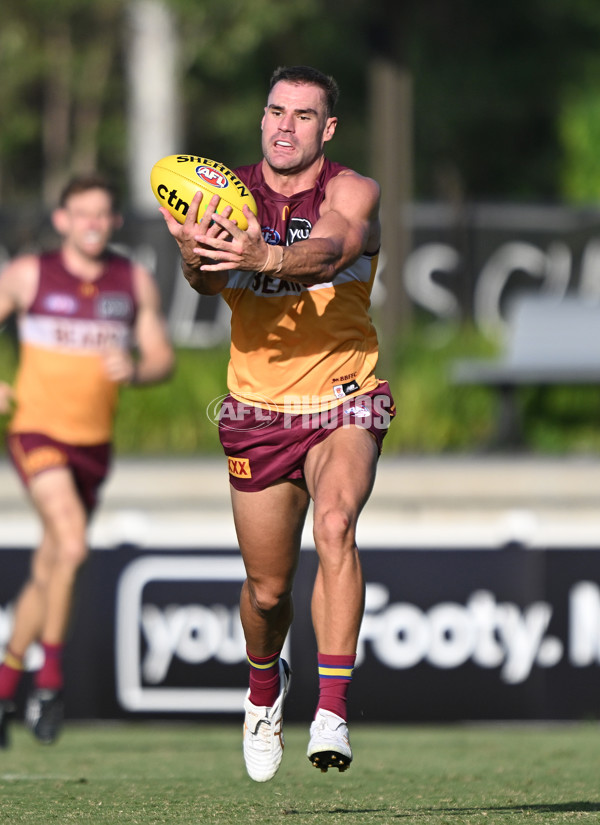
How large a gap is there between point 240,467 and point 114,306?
3.25 metres

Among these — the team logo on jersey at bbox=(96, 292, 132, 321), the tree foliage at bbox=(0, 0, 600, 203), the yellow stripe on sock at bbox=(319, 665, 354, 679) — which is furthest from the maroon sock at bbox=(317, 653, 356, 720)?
the tree foliage at bbox=(0, 0, 600, 203)

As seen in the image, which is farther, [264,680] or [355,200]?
[264,680]

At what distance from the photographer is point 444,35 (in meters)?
29.5

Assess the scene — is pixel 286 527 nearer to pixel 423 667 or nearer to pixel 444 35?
pixel 423 667

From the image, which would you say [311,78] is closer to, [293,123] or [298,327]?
[293,123]

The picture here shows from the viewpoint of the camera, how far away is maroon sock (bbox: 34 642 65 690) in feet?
26.6

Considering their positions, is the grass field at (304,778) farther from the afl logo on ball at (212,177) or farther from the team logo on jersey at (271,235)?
the afl logo on ball at (212,177)

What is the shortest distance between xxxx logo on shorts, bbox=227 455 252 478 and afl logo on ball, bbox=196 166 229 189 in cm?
110

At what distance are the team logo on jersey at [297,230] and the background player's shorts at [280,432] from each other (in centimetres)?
63

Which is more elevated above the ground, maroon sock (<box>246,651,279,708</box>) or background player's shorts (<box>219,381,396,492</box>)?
background player's shorts (<box>219,381,396,492</box>)

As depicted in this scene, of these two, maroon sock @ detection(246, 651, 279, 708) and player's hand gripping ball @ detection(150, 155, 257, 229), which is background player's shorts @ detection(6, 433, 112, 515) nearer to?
maroon sock @ detection(246, 651, 279, 708)

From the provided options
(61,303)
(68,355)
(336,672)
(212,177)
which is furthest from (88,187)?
(336,672)

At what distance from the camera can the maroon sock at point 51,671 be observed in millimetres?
8117

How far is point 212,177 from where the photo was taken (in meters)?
5.16
